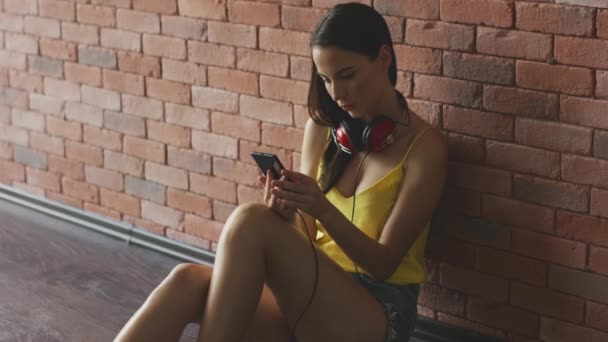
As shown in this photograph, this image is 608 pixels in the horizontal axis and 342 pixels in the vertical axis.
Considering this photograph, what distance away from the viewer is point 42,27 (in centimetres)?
372

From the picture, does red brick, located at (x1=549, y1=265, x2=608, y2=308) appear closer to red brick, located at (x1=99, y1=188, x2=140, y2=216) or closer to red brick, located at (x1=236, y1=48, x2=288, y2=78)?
red brick, located at (x1=236, y1=48, x2=288, y2=78)

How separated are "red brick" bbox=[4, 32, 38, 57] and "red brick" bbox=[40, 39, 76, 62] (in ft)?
0.15

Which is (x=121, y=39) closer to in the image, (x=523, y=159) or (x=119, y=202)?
(x=119, y=202)

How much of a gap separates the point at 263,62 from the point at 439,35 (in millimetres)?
663

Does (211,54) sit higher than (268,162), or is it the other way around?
(211,54)

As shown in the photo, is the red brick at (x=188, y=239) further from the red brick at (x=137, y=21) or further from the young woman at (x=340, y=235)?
the young woman at (x=340, y=235)

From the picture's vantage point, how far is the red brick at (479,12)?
247 centimetres

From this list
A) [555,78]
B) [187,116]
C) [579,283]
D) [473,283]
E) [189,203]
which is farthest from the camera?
[189,203]

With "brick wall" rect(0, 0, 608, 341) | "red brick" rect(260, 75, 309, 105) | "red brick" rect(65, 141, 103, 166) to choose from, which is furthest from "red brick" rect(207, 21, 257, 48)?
"red brick" rect(65, 141, 103, 166)

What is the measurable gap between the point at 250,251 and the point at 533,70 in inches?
32.3

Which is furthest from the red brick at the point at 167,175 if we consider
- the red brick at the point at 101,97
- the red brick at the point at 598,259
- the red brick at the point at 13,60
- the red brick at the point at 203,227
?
the red brick at the point at 598,259

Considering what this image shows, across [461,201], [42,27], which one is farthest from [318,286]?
[42,27]

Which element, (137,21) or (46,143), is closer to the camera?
(137,21)

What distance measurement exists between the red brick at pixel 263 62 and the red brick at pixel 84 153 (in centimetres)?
84
